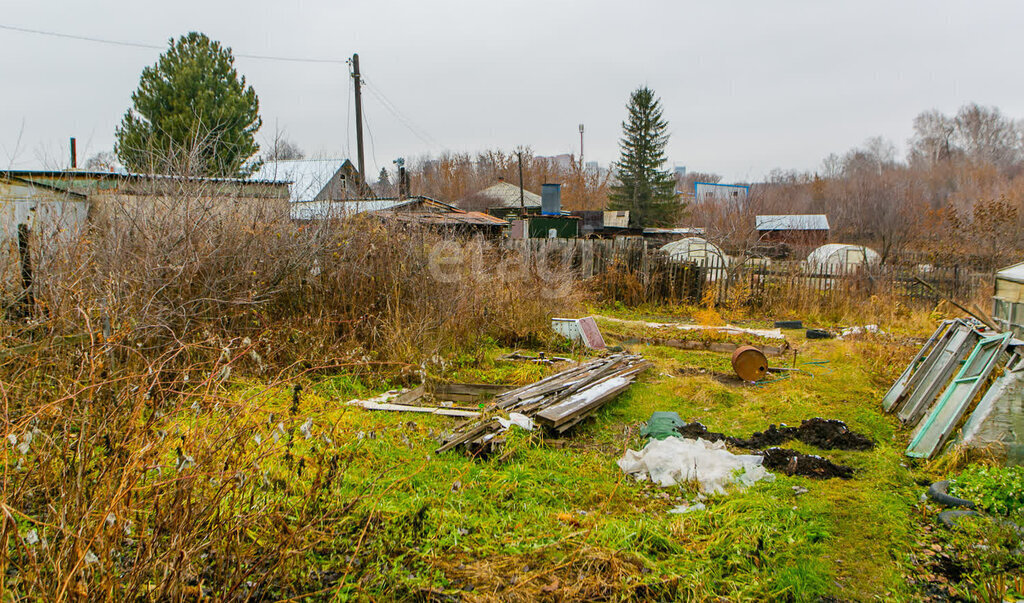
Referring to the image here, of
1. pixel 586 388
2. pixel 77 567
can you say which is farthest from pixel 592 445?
pixel 77 567

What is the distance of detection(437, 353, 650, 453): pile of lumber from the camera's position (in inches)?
211

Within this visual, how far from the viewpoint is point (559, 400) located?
6375 millimetres

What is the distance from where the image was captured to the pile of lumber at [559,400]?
5.36 metres

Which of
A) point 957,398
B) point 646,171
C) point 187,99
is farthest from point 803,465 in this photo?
point 646,171

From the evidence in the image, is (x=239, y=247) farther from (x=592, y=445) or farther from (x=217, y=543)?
(x=217, y=543)

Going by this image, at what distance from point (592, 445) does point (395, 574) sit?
273 centimetres

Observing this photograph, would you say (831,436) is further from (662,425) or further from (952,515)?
(952,515)

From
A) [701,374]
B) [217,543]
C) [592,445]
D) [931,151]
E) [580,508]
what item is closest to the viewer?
[217,543]

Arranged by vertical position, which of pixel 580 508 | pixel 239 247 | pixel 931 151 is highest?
pixel 931 151

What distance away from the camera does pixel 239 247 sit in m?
7.30

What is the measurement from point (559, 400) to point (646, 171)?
3622cm

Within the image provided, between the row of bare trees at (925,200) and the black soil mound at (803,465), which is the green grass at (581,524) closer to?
the black soil mound at (803,465)

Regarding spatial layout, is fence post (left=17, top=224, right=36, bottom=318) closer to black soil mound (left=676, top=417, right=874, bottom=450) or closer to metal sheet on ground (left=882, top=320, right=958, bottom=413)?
black soil mound (left=676, top=417, right=874, bottom=450)

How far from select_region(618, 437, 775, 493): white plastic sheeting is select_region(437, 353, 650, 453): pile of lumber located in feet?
3.18
